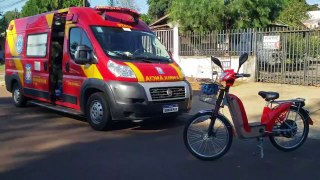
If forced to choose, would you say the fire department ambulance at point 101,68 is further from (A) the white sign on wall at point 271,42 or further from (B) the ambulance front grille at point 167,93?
(A) the white sign on wall at point 271,42

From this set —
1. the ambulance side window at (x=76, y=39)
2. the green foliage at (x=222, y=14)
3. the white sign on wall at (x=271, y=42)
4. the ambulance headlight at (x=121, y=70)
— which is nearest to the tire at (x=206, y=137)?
the ambulance headlight at (x=121, y=70)

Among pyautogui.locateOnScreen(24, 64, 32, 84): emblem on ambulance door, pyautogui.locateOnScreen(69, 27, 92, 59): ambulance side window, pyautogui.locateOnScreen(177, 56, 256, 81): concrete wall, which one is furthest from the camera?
pyautogui.locateOnScreen(177, 56, 256, 81): concrete wall

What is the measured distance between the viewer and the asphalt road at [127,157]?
5246 millimetres

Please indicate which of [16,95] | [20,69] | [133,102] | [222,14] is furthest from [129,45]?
[222,14]

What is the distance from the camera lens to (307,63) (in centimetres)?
1455

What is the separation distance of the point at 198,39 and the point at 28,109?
30.8 feet

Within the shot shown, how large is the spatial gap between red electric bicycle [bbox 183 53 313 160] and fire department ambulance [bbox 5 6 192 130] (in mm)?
1661

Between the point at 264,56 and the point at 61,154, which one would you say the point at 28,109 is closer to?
the point at 61,154

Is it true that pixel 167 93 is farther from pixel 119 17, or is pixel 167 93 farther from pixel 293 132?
pixel 293 132

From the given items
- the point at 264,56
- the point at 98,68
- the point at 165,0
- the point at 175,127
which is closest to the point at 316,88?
the point at 264,56

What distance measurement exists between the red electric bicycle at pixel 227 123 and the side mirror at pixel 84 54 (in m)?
2.82

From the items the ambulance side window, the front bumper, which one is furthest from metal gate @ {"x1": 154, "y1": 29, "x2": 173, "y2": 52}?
the front bumper

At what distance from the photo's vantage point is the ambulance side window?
8166mm

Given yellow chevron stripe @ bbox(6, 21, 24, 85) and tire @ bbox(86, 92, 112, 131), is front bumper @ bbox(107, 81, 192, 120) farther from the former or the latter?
yellow chevron stripe @ bbox(6, 21, 24, 85)
